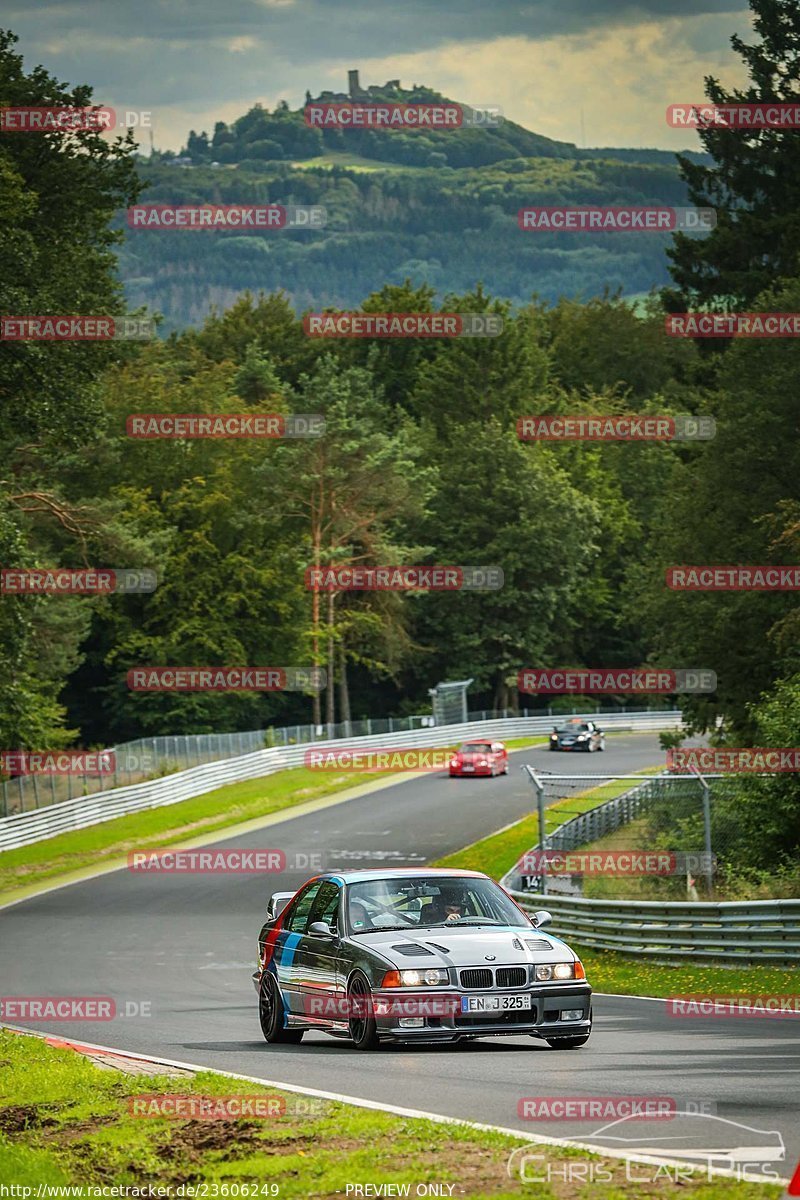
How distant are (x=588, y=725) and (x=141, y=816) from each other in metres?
24.3

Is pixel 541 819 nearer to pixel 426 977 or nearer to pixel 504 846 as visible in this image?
pixel 426 977

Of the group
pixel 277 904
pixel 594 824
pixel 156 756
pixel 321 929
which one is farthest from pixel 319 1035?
pixel 156 756

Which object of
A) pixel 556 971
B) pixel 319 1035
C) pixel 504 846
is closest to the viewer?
pixel 556 971

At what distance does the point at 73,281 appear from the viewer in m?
36.4

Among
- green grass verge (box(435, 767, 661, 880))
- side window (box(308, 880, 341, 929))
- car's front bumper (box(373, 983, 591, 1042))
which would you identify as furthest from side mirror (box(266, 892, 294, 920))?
green grass verge (box(435, 767, 661, 880))

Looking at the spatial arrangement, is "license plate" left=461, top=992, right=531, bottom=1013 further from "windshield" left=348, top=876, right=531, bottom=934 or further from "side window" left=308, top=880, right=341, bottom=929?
"side window" left=308, top=880, right=341, bottom=929

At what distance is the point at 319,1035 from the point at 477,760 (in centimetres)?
4383

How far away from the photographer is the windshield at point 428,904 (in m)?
13.6

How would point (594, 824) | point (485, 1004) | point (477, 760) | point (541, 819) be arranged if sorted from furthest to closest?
point (477, 760) < point (594, 824) < point (541, 819) < point (485, 1004)

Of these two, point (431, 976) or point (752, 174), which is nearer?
point (431, 976)

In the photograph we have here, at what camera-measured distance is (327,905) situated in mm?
14148

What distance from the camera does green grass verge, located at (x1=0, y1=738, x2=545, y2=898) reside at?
144 ft

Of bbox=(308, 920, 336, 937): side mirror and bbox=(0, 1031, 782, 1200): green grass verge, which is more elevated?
bbox=(0, 1031, 782, 1200): green grass verge

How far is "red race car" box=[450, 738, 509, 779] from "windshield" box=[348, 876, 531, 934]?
45.8 metres
